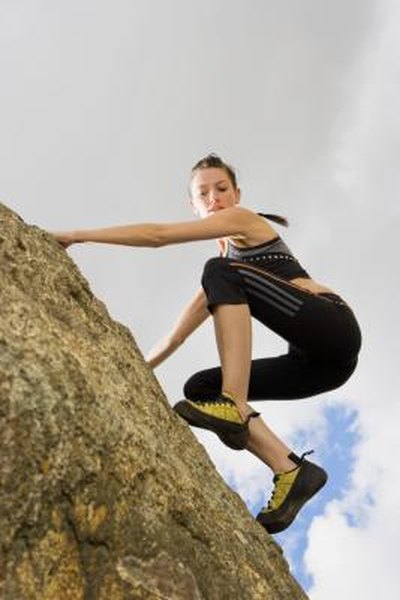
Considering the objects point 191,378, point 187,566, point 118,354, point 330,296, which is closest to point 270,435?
point 191,378

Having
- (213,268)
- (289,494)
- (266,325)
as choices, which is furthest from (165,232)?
(289,494)

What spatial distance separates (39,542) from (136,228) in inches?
122

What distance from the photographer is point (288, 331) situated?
7039 mm

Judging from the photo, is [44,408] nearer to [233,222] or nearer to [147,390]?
[147,390]

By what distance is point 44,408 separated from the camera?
179 inches

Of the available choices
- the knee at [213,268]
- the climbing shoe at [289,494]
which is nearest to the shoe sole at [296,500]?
the climbing shoe at [289,494]

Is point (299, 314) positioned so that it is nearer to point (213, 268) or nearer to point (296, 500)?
point (213, 268)

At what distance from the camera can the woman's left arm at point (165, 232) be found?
Result: 663cm

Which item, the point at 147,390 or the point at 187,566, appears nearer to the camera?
the point at 187,566

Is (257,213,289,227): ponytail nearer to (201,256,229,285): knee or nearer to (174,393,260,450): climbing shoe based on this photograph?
(201,256,229,285): knee

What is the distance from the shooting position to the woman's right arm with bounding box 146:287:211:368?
8078 mm

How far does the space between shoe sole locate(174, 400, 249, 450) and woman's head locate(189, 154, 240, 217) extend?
2295 millimetres

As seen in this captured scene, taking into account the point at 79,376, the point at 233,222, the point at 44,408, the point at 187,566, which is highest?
the point at 233,222

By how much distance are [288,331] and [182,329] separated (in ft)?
5.08
